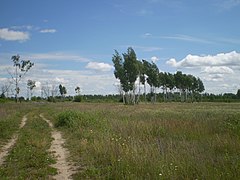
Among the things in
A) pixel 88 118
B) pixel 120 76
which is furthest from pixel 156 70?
pixel 88 118

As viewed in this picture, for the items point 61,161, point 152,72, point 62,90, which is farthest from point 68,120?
point 62,90

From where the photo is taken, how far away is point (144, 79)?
236 ft

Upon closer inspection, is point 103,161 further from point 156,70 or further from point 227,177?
point 156,70

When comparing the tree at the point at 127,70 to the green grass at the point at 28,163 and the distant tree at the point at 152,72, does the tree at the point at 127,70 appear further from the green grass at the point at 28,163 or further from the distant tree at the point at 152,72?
the green grass at the point at 28,163

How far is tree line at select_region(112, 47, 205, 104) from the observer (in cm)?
6031

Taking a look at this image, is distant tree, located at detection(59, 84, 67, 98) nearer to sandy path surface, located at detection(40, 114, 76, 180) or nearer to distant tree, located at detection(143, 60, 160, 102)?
distant tree, located at detection(143, 60, 160, 102)

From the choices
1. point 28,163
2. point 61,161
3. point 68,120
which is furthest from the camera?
point 68,120

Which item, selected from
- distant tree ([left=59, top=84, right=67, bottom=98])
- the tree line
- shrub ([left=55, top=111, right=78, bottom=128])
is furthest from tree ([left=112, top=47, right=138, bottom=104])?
distant tree ([left=59, top=84, right=67, bottom=98])

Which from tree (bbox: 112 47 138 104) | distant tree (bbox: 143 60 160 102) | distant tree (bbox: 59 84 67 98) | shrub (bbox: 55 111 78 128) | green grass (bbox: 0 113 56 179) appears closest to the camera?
green grass (bbox: 0 113 56 179)

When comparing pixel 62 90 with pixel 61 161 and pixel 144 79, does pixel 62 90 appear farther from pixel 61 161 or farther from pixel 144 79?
pixel 61 161

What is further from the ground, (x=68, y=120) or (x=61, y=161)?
(x=68, y=120)

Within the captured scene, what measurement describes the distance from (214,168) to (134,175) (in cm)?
180

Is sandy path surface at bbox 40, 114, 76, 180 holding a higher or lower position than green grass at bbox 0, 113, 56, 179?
lower

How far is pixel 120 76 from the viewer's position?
61.0 meters
